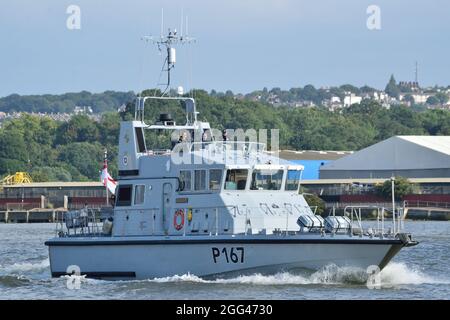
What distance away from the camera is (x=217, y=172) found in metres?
32.8

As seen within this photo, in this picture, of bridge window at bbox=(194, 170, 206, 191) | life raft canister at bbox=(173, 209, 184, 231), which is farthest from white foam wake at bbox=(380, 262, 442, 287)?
life raft canister at bbox=(173, 209, 184, 231)

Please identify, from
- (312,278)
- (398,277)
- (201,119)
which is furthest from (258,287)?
(201,119)

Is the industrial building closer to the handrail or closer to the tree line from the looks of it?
the handrail

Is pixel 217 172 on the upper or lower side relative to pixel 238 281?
upper

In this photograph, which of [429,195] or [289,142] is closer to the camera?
[429,195]

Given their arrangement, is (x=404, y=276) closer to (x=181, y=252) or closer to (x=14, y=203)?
(x=181, y=252)

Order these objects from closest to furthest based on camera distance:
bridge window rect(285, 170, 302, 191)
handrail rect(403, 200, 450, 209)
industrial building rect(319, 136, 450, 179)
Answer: bridge window rect(285, 170, 302, 191)
handrail rect(403, 200, 450, 209)
industrial building rect(319, 136, 450, 179)

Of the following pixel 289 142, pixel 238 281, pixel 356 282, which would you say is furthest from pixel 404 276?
pixel 289 142

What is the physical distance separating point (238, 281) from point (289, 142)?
120 meters

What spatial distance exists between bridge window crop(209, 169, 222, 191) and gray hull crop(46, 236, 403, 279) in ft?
5.20

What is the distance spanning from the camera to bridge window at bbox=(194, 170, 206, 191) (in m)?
32.9

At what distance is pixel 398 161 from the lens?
365 feet
